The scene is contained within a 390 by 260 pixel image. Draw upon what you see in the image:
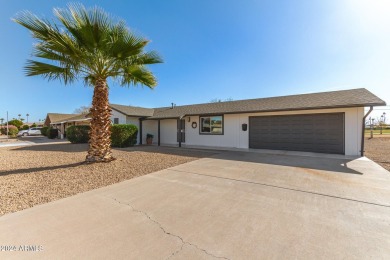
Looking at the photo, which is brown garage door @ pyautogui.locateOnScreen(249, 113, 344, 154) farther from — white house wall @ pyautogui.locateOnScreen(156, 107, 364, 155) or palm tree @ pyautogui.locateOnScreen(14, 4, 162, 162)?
palm tree @ pyautogui.locateOnScreen(14, 4, 162, 162)

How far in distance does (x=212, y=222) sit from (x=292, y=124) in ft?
31.1

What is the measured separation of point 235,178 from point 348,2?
8.03 meters

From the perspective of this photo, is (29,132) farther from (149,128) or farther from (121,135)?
(121,135)

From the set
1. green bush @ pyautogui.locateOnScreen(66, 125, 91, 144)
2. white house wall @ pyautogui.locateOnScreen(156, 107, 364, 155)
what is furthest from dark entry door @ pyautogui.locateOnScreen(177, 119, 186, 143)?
green bush @ pyautogui.locateOnScreen(66, 125, 91, 144)

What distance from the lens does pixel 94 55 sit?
646cm

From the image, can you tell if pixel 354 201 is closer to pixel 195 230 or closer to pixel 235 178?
pixel 235 178

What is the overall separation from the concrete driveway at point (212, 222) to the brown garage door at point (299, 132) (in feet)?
16.4

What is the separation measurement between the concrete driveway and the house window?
8235 millimetres

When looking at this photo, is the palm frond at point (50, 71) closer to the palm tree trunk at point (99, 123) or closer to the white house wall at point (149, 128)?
the palm tree trunk at point (99, 123)

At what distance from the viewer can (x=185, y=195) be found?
13.3 ft

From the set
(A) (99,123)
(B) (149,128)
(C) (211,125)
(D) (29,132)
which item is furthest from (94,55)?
(D) (29,132)

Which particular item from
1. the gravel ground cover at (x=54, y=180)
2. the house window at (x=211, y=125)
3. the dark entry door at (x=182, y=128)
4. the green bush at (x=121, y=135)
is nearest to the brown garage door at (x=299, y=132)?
the house window at (x=211, y=125)

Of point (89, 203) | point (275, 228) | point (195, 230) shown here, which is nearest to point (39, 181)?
point (89, 203)

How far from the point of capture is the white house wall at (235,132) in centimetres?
888
